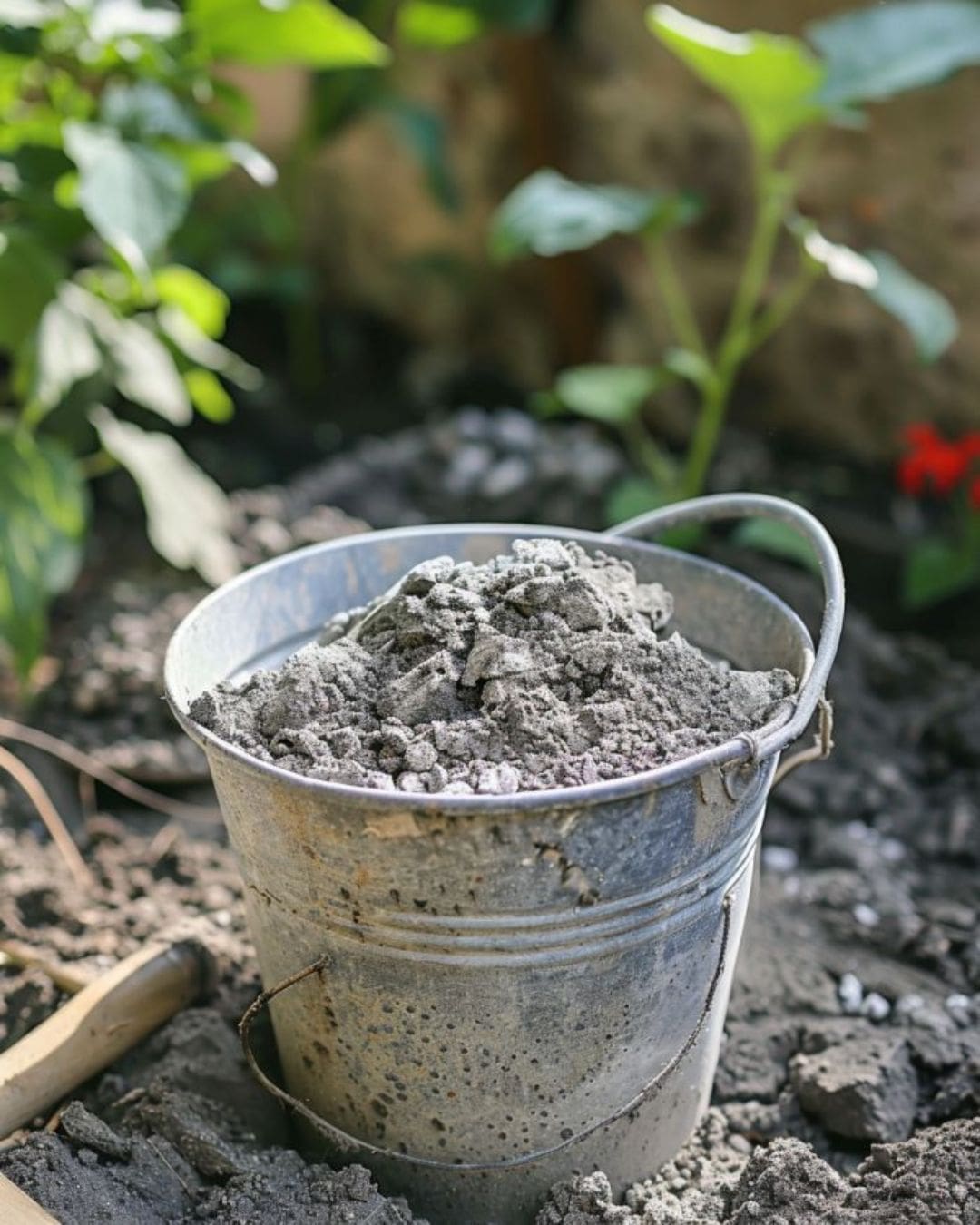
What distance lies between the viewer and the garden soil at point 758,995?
1437 mm

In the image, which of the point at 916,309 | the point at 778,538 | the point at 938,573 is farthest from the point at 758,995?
the point at 916,309

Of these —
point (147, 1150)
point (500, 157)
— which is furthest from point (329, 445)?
point (147, 1150)

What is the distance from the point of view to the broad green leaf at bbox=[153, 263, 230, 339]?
106 inches

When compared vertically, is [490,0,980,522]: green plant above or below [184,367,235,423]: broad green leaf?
above

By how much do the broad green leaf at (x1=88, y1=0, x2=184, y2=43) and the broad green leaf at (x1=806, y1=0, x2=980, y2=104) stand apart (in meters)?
1.23

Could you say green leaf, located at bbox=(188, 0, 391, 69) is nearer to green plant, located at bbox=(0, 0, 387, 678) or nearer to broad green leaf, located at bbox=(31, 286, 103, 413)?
green plant, located at bbox=(0, 0, 387, 678)

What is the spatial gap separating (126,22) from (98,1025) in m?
1.59

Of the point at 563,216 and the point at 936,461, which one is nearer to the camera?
the point at 563,216

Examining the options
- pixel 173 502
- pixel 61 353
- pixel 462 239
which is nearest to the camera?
pixel 61 353

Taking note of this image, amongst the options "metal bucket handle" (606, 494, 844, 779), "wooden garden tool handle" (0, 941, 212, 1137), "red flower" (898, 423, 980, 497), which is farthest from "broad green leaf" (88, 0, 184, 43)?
"red flower" (898, 423, 980, 497)

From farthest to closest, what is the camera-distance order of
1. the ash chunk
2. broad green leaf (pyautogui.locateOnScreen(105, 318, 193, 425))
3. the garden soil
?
broad green leaf (pyautogui.locateOnScreen(105, 318, 193, 425))
the garden soil
the ash chunk

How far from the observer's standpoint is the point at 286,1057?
1.55 m

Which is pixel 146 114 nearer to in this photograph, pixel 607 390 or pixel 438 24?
pixel 607 390

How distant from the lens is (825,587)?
4.88 feet
